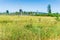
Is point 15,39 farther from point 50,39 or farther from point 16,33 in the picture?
point 50,39

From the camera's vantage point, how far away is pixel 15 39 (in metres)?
7.04

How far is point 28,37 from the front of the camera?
724cm

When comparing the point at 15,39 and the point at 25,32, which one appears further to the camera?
the point at 25,32

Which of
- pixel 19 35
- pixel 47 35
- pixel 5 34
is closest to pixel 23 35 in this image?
pixel 19 35

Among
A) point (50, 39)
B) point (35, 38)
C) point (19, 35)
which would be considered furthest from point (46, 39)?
point (19, 35)

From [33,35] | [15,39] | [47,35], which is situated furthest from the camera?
[47,35]

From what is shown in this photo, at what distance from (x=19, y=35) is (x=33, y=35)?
0.57 meters

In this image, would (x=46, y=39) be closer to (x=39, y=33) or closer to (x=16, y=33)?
(x=39, y=33)

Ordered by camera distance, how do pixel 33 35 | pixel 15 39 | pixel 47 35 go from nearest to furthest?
pixel 15 39, pixel 33 35, pixel 47 35

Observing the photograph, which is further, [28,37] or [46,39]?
[46,39]

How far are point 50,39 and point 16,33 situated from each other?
1.35 meters

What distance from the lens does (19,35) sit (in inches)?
287

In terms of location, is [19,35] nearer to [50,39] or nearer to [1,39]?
[1,39]

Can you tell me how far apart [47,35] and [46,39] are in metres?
0.40
